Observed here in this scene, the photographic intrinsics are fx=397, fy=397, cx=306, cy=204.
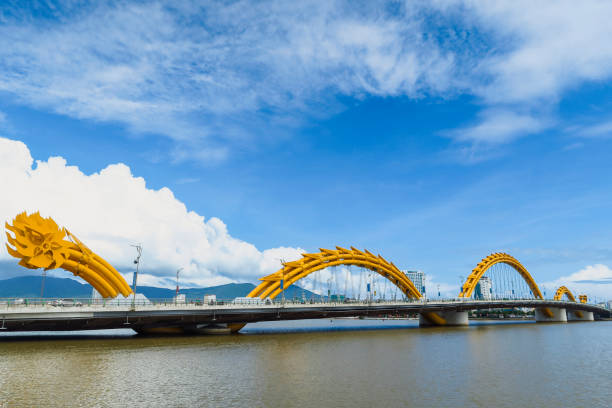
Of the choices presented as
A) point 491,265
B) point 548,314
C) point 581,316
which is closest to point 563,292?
point 581,316

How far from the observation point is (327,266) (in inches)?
2896

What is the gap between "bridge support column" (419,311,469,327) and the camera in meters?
79.0

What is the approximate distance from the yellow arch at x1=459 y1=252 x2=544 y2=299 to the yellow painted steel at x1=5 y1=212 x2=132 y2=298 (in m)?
81.2

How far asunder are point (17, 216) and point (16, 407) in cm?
3136

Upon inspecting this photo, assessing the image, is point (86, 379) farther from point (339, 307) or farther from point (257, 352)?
point (339, 307)

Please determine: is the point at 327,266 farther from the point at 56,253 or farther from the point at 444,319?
the point at 56,253

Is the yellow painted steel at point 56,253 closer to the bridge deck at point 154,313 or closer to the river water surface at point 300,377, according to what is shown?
the bridge deck at point 154,313

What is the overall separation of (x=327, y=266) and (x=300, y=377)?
168ft

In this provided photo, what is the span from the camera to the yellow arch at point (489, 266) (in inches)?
3915

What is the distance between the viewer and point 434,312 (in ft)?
258

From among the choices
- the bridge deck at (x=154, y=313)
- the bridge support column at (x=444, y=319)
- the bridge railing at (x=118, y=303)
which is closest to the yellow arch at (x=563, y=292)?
the bridge support column at (x=444, y=319)

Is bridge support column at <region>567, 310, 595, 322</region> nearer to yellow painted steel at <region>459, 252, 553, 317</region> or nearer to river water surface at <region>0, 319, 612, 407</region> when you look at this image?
yellow painted steel at <region>459, 252, 553, 317</region>

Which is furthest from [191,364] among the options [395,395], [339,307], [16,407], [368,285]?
[368,285]

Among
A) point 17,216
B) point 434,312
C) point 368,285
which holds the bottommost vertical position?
point 434,312
